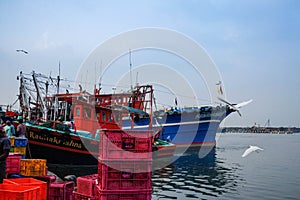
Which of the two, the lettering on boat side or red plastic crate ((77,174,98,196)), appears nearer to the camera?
red plastic crate ((77,174,98,196))

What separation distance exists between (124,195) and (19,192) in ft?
6.47

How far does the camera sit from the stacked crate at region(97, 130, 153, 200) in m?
5.74

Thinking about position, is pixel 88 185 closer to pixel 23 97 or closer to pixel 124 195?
pixel 124 195

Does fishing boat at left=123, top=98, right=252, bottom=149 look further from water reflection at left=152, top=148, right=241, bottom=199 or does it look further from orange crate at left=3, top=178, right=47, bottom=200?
orange crate at left=3, top=178, right=47, bottom=200

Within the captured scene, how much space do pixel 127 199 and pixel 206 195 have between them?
7.01 metres

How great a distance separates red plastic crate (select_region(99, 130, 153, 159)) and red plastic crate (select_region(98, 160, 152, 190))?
14 centimetres

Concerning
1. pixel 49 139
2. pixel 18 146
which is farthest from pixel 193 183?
pixel 18 146

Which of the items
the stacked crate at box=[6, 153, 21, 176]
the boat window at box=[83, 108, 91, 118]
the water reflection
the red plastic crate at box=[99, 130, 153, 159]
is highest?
the boat window at box=[83, 108, 91, 118]

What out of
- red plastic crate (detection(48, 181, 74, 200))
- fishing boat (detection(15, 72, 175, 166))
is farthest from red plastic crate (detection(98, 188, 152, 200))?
fishing boat (detection(15, 72, 175, 166))

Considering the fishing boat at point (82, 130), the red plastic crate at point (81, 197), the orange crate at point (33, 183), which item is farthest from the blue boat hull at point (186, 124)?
the orange crate at point (33, 183)

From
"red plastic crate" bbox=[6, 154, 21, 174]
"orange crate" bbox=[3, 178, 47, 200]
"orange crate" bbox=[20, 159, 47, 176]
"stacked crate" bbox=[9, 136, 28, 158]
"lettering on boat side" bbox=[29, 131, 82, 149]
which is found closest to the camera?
"orange crate" bbox=[3, 178, 47, 200]

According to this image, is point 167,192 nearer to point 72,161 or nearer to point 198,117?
point 72,161

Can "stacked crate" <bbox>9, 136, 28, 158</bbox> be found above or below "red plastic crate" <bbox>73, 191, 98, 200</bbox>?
above

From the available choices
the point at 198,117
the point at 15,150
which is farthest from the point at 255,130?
Result: the point at 15,150
